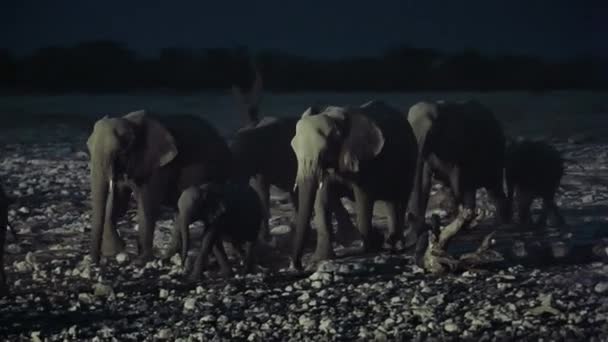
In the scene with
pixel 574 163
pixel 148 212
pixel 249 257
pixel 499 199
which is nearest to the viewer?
pixel 249 257

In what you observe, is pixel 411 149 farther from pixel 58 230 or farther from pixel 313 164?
pixel 58 230

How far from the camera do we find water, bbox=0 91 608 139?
1838 cm

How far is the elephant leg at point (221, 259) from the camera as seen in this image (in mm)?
10781

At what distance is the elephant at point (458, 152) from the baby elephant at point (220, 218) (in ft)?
5.82

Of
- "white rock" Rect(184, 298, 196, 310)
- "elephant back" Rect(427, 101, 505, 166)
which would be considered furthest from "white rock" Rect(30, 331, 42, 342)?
"elephant back" Rect(427, 101, 505, 166)

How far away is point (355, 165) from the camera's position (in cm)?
1147

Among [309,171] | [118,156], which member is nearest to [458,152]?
[309,171]

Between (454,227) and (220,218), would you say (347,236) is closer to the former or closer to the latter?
(220,218)

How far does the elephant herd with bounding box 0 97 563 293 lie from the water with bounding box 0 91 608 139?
5036mm

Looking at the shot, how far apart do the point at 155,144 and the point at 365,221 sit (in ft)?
5.55

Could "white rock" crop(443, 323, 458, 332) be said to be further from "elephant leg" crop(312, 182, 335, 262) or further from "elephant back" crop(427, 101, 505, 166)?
"elephant back" crop(427, 101, 505, 166)

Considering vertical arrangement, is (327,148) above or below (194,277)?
above

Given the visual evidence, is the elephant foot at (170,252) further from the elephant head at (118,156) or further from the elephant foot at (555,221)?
the elephant foot at (555,221)

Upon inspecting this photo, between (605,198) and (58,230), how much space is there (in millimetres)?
4766
